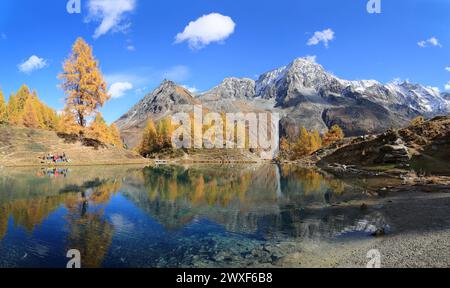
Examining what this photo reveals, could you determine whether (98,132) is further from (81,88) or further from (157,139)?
(157,139)

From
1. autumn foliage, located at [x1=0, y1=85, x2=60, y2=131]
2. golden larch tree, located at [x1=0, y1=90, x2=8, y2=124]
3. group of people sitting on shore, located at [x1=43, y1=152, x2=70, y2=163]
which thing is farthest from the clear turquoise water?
golden larch tree, located at [x1=0, y1=90, x2=8, y2=124]

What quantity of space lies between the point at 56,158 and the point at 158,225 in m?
62.6

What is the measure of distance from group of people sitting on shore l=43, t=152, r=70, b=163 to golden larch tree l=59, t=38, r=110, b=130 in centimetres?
901

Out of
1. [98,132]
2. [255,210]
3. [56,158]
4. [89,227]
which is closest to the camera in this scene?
[89,227]

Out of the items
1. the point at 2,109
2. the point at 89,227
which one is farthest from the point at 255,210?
the point at 2,109

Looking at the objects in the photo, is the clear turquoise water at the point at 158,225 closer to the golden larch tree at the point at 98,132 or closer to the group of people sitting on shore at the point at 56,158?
the group of people sitting on shore at the point at 56,158

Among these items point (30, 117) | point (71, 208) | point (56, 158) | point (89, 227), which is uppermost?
point (30, 117)

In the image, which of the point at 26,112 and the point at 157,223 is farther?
the point at 26,112

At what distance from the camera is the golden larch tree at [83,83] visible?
261 feet

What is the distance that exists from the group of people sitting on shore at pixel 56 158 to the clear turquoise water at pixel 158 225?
3430 cm

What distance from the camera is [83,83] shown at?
80.4 metres

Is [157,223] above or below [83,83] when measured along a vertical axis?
below
